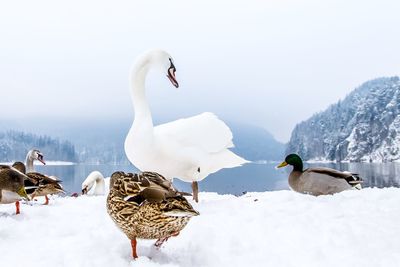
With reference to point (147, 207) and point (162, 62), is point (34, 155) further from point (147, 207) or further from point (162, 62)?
point (147, 207)

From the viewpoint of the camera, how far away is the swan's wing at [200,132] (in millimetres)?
8324

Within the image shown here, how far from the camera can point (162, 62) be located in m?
8.52

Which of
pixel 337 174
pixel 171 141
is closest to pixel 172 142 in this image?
pixel 171 141

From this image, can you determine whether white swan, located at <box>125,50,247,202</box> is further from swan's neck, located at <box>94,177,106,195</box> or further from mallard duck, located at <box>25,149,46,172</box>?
swan's neck, located at <box>94,177,106,195</box>

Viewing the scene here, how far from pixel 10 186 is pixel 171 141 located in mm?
2979

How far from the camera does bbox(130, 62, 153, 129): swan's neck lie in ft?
26.9

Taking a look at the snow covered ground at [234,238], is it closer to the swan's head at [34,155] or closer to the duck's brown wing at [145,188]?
the duck's brown wing at [145,188]

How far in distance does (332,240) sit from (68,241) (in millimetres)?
3131

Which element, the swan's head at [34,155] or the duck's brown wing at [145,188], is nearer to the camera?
the duck's brown wing at [145,188]

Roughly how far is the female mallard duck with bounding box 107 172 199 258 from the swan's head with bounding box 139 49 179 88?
4401 millimetres

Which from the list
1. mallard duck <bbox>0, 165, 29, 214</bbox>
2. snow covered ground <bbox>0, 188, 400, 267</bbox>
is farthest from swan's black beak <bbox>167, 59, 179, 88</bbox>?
mallard duck <bbox>0, 165, 29, 214</bbox>

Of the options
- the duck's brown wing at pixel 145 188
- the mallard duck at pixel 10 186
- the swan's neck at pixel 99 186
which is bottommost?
the swan's neck at pixel 99 186

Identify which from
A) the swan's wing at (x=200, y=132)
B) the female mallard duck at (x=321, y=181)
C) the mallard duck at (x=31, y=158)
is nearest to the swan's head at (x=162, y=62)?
the swan's wing at (x=200, y=132)

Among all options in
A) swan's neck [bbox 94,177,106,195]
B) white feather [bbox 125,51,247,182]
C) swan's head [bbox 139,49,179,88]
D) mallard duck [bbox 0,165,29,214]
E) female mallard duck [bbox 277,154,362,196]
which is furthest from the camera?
swan's neck [bbox 94,177,106,195]
